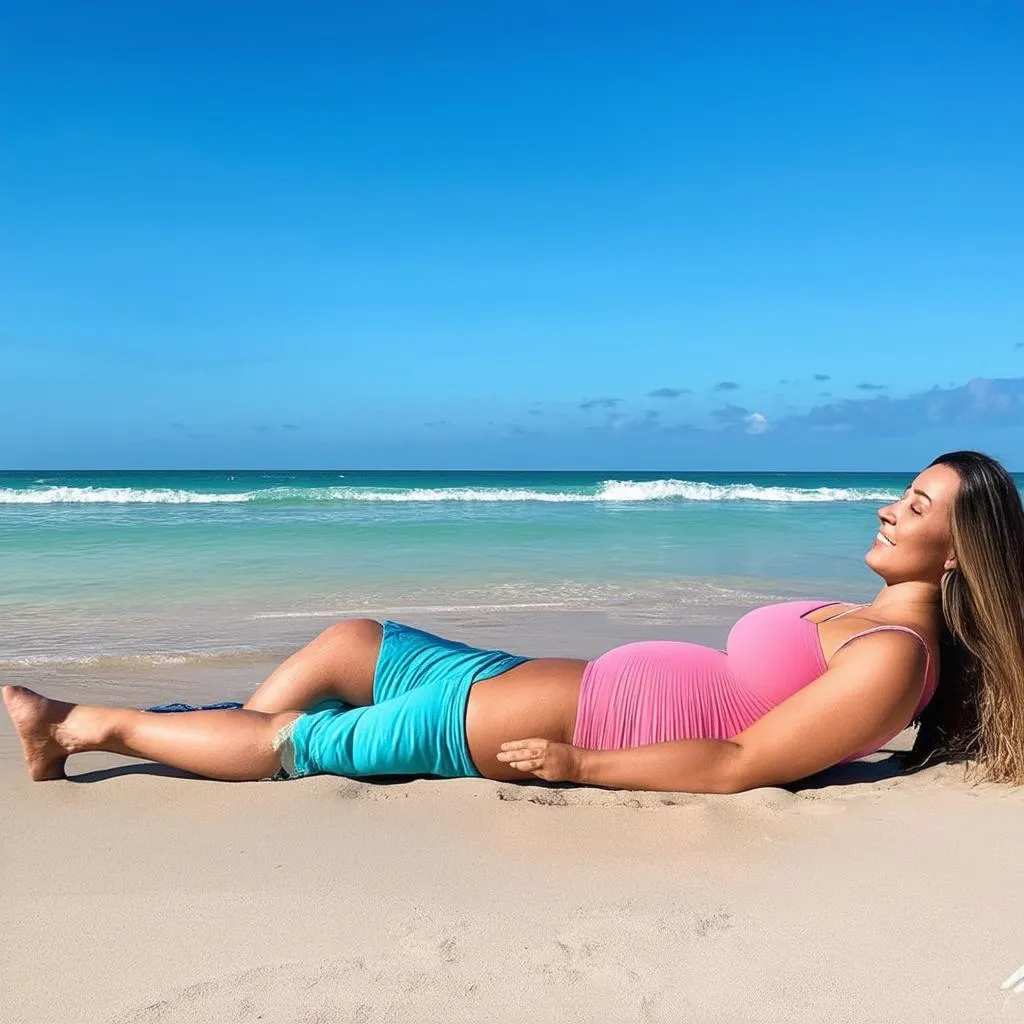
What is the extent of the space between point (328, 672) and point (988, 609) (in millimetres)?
2177

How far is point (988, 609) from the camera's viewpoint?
298cm

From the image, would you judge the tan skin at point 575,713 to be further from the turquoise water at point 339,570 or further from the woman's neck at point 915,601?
the turquoise water at point 339,570

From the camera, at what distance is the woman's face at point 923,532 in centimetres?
300

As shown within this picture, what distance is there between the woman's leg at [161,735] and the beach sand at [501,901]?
0.29 ft

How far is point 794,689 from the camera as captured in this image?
300 centimetres

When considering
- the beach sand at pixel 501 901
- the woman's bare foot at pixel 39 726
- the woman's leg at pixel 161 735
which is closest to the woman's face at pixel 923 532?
the beach sand at pixel 501 901

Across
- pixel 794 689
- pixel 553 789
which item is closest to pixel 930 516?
pixel 794 689

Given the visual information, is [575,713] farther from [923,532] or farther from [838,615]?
[923,532]

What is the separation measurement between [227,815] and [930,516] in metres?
2.41

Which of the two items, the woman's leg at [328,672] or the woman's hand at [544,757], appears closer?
the woman's hand at [544,757]

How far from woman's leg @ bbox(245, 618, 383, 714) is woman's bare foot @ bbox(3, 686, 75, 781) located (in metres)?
0.69

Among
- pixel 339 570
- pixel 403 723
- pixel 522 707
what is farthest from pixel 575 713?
pixel 339 570

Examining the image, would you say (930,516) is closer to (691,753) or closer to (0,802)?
(691,753)

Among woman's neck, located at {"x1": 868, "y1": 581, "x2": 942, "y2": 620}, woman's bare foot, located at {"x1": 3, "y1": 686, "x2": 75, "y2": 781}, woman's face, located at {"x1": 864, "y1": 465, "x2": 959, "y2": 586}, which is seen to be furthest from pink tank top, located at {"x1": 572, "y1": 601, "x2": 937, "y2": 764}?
woman's bare foot, located at {"x1": 3, "y1": 686, "x2": 75, "y2": 781}
